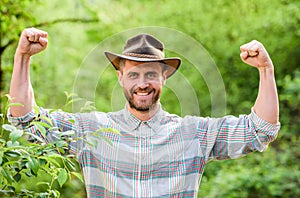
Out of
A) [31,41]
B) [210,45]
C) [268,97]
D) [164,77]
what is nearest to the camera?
[31,41]

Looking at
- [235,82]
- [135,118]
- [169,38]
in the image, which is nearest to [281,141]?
[235,82]

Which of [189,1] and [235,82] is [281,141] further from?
[189,1]

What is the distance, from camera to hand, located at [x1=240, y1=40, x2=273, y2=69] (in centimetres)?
225

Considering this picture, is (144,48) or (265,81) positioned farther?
(144,48)

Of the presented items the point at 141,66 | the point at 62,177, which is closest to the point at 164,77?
the point at 141,66

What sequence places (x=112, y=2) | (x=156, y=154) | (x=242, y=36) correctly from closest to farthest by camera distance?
1. (x=156, y=154)
2. (x=242, y=36)
3. (x=112, y=2)

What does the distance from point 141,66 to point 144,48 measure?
9cm

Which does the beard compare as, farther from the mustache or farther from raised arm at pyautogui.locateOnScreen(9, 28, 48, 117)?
raised arm at pyautogui.locateOnScreen(9, 28, 48, 117)

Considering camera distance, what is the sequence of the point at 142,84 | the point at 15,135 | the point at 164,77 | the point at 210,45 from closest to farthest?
the point at 15,135 < the point at 142,84 < the point at 164,77 < the point at 210,45

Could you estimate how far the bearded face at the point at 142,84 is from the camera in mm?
2498

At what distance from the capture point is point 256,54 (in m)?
2.27

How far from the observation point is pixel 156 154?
2.47 meters

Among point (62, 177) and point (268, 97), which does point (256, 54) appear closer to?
point (268, 97)

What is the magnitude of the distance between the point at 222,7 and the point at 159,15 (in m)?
1.03
